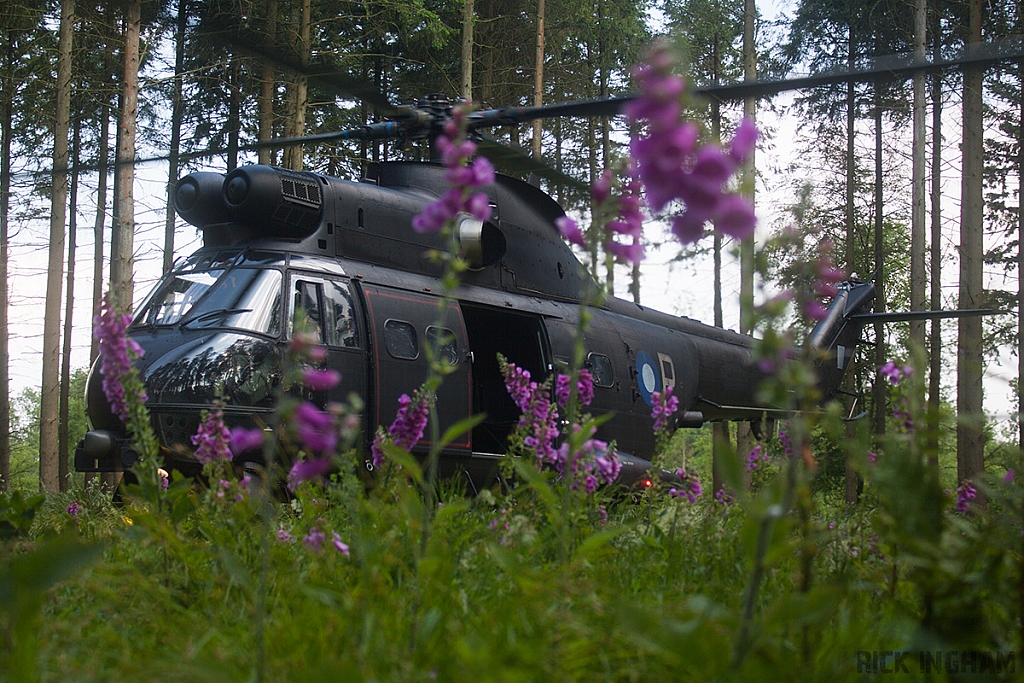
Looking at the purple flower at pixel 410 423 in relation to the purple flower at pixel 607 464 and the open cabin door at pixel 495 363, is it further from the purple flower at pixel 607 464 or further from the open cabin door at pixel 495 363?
the open cabin door at pixel 495 363

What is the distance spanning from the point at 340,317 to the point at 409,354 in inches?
27.9

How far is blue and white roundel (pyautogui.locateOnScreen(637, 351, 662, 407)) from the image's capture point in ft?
32.2

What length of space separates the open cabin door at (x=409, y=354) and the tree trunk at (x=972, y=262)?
41.7 feet

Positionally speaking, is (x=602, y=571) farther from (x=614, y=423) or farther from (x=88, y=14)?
(x=88, y=14)

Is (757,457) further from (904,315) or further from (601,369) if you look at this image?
(904,315)

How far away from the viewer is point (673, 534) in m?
3.80

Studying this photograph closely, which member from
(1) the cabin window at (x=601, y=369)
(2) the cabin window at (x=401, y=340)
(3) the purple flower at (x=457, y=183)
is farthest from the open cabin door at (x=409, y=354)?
(3) the purple flower at (x=457, y=183)

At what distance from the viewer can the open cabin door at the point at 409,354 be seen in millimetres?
7102

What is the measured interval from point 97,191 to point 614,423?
63.6 ft

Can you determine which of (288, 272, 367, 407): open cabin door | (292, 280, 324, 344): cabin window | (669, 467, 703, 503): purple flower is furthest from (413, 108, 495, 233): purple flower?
(292, 280, 324, 344): cabin window

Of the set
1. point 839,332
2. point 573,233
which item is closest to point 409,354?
point 573,233

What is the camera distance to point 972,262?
56.8 feet

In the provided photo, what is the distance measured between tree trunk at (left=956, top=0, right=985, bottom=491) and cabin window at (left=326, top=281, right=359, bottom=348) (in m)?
13.8

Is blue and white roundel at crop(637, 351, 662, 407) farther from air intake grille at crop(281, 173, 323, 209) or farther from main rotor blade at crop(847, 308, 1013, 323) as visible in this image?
main rotor blade at crop(847, 308, 1013, 323)
